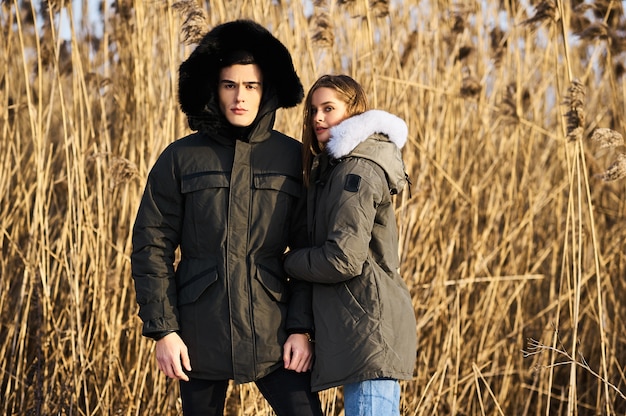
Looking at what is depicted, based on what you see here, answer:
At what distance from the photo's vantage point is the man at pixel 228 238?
191 cm

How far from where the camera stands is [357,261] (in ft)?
5.90

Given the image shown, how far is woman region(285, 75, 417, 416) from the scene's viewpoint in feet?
5.97

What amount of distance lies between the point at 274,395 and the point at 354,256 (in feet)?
1.26

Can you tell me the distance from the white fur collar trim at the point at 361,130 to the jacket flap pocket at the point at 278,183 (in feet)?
0.50

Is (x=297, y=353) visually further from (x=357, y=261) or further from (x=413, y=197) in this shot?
(x=413, y=197)

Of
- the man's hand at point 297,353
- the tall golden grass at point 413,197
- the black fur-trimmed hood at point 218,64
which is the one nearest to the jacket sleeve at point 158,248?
the black fur-trimmed hood at point 218,64

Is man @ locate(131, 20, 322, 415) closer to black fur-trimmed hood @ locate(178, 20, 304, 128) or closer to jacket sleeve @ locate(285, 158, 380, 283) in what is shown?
black fur-trimmed hood @ locate(178, 20, 304, 128)

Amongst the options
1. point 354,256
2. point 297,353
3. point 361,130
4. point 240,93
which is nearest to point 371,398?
point 297,353

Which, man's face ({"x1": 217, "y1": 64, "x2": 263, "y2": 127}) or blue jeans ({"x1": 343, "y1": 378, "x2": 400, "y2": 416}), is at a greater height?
man's face ({"x1": 217, "y1": 64, "x2": 263, "y2": 127})

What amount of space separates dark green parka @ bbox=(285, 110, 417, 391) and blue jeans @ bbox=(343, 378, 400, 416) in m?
0.03

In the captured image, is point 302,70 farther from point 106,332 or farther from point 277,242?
point 277,242

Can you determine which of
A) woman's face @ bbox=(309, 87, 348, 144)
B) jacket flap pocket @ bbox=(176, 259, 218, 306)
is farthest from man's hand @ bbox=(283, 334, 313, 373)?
woman's face @ bbox=(309, 87, 348, 144)

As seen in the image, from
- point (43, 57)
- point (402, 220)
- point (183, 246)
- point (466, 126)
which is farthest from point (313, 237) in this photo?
point (466, 126)

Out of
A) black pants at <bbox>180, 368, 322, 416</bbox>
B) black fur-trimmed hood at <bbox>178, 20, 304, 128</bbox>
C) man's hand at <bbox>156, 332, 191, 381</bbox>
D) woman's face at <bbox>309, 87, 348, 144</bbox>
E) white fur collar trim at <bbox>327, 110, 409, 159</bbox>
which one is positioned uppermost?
black fur-trimmed hood at <bbox>178, 20, 304, 128</bbox>
